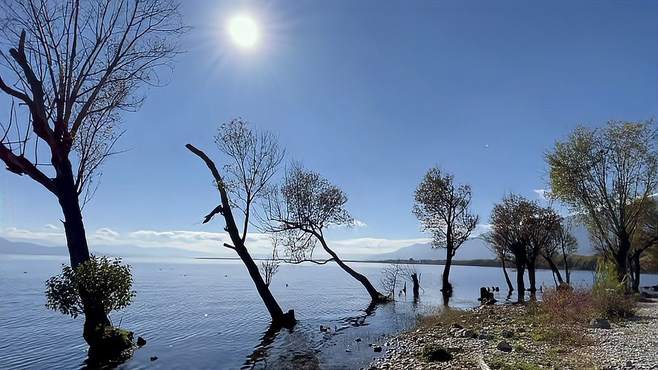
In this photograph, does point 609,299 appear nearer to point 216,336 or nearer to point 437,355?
point 437,355

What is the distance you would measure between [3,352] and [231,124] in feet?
55.3

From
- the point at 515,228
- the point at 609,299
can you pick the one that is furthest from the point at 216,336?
the point at 515,228

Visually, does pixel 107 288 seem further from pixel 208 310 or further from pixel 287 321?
pixel 208 310

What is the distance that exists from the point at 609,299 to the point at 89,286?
78.8 ft

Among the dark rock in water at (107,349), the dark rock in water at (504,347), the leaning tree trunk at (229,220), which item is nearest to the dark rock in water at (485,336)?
the dark rock in water at (504,347)

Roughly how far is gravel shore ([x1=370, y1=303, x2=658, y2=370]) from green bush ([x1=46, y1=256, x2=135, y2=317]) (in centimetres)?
1087

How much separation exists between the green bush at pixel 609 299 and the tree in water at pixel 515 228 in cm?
2676

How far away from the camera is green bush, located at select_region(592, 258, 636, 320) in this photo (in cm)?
2178

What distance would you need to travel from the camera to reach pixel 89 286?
701 inches

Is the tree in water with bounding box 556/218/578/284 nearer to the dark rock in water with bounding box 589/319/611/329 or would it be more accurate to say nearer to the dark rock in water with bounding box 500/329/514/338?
the dark rock in water with bounding box 589/319/611/329

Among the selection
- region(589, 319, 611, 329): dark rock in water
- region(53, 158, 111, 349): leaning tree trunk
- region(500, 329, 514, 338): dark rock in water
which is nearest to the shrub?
region(589, 319, 611, 329): dark rock in water

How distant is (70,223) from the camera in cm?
1873

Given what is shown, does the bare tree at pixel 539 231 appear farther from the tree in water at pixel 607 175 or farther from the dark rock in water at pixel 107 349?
the dark rock in water at pixel 107 349

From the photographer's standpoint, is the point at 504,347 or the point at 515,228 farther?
the point at 515,228
